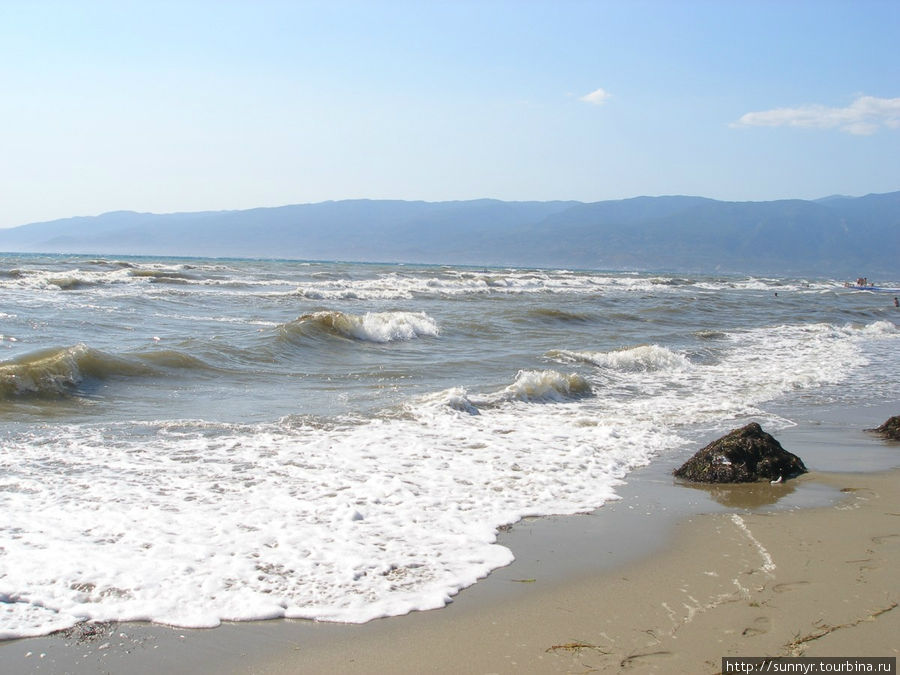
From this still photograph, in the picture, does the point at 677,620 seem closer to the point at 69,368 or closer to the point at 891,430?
the point at 891,430

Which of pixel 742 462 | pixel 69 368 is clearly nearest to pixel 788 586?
pixel 742 462

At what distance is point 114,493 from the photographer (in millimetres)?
5344

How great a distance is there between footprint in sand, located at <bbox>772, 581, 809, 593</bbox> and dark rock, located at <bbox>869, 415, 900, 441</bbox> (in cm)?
518

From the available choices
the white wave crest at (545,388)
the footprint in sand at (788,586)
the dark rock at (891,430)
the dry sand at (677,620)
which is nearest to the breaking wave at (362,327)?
the white wave crest at (545,388)

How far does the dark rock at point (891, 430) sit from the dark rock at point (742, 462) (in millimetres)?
2381

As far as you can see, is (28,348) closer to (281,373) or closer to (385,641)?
(281,373)

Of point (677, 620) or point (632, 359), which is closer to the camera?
point (677, 620)

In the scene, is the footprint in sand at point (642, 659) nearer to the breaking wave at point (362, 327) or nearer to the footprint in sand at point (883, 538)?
the footprint in sand at point (883, 538)

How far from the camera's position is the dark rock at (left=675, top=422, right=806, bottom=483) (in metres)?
6.34

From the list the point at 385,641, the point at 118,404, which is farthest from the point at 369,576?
the point at 118,404

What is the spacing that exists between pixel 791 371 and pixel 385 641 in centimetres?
1206

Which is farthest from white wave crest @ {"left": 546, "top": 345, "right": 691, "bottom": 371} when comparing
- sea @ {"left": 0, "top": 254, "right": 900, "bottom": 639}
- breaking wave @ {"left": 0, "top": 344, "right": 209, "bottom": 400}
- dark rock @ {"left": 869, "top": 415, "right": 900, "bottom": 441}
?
breaking wave @ {"left": 0, "top": 344, "right": 209, "bottom": 400}

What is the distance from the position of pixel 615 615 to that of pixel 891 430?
6.33m

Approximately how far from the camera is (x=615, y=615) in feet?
12.1
